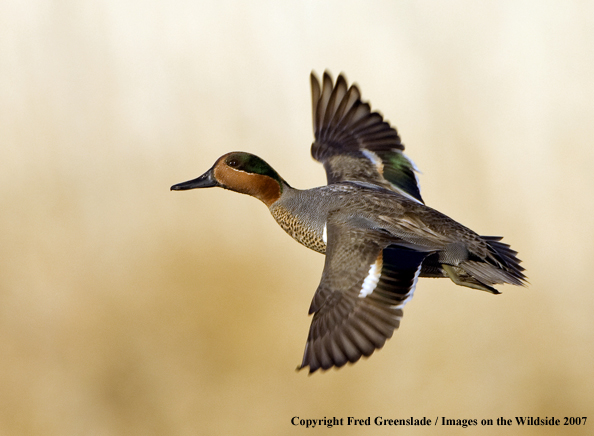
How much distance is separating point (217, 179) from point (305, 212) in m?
0.29

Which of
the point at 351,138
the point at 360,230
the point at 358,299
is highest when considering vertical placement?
the point at 351,138

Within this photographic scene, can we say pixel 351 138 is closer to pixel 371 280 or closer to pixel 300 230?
pixel 300 230

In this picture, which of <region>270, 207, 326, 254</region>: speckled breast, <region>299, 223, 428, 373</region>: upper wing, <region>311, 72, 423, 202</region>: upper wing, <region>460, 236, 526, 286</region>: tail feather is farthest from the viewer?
<region>311, 72, 423, 202</region>: upper wing

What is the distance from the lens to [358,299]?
152cm

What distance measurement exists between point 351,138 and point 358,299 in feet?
2.81

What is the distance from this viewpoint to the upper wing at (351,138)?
2168 millimetres

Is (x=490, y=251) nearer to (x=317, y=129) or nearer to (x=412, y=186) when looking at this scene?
(x=412, y=186)

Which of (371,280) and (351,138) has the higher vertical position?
(351,138)

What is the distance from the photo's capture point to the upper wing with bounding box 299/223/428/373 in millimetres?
1453

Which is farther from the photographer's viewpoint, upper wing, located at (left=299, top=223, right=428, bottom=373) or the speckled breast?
the speckled breast

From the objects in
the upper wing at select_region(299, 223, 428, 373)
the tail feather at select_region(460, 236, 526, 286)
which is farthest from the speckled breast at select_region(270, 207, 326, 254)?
the tail feather at select_region(460, 236, 526, 286)

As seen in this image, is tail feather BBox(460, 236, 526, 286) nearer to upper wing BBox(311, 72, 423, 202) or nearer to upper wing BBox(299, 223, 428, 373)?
upper wing BBox(299, 223, 428, 373)

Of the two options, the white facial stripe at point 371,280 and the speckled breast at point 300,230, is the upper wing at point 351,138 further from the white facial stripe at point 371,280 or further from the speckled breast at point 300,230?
the white facial stripe at point 371,280

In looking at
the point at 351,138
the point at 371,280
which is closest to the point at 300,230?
the point at 371,280
